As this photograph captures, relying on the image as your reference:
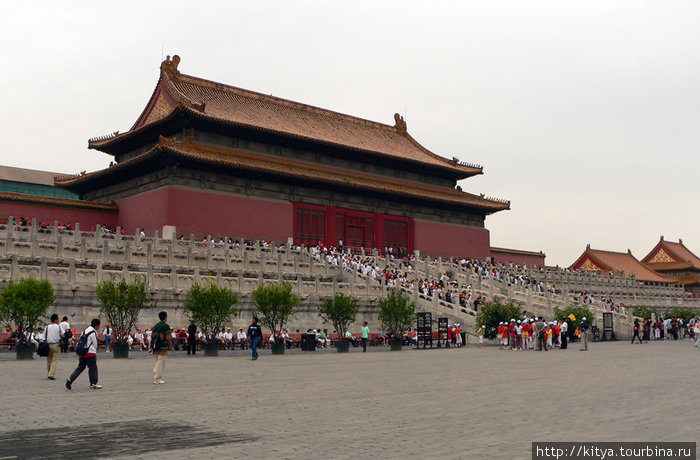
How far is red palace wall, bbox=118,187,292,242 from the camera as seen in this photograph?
132 feet

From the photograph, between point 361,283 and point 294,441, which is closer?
point 294,441

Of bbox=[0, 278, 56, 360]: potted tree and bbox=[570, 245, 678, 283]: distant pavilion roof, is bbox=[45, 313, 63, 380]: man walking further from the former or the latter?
bbox=[570, 245, 678, 283]: distant pavilion roof

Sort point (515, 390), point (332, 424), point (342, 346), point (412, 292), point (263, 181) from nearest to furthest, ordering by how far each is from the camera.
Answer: point (332, 424)
point (515, 390)
point (342, 346)
point (412, 292)
point (263, 181)

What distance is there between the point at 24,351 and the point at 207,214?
22.2 m

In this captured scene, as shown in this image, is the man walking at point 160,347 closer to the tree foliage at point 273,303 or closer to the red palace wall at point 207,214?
the tree foliage at point 273,303

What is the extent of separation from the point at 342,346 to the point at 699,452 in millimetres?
19722

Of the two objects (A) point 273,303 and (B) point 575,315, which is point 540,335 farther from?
(A) point 273,303

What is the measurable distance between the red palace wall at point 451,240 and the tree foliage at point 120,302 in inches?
1216

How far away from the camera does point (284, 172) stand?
4325cm

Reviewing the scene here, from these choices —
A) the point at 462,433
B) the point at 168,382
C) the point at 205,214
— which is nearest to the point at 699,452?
the point at 462,433

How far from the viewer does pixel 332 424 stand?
27.6 feet

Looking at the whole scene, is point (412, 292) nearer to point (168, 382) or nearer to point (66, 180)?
point (168, 382)

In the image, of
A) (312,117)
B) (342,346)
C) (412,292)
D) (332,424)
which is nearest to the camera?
(332,424)

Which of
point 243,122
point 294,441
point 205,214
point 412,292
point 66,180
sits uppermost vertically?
point 243,122
